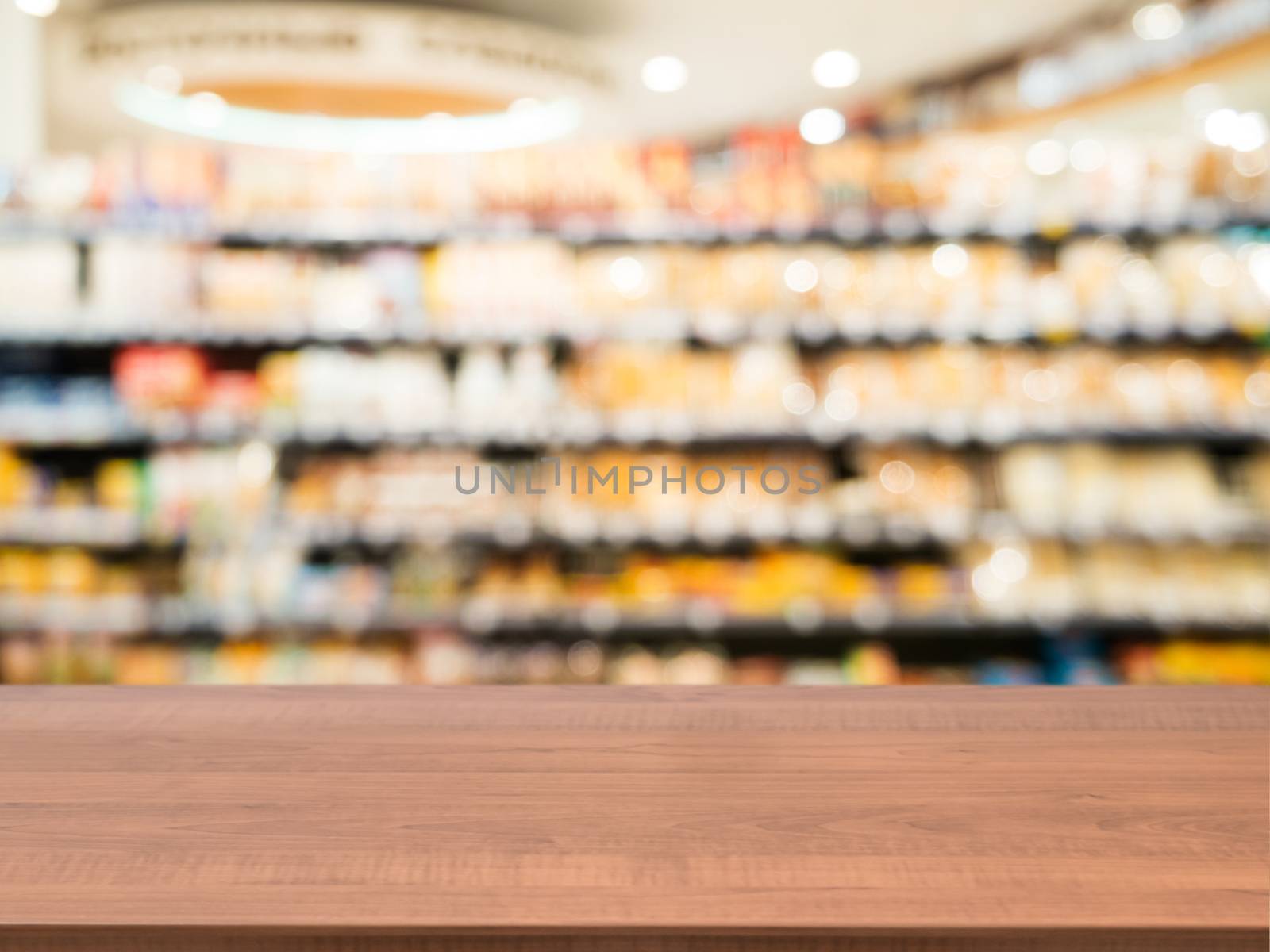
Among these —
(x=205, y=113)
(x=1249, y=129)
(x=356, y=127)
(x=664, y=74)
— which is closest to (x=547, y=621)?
(x=664, y=74)

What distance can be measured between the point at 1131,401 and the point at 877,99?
3.43 meters

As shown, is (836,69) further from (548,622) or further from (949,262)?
(548,622)

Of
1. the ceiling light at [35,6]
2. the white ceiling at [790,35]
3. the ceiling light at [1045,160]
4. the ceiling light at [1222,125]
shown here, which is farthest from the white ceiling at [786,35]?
the ceiling light at [1045,160]

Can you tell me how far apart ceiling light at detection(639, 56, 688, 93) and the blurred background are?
7.16 feet

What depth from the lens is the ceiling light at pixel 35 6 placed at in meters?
4.14

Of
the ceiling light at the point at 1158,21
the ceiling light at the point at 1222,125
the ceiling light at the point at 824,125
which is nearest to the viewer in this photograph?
the ceiling light at the point at 1158,21

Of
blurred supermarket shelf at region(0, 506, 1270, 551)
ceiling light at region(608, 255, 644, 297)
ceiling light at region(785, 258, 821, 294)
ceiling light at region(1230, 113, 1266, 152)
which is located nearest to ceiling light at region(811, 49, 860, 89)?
ceiling light at region(1230, 113, 1266, 152)

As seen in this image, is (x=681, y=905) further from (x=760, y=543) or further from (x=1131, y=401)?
(x=1131, y=401)

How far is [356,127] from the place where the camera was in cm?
576

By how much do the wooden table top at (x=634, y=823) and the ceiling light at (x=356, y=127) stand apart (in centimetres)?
480

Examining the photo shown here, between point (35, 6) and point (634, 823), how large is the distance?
4.71m

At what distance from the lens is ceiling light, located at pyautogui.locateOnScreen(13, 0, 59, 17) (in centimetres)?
414

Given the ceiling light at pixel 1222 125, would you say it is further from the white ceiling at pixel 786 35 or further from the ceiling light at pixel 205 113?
the ceiling light at pixel 205 113

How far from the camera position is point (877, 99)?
6066mm
